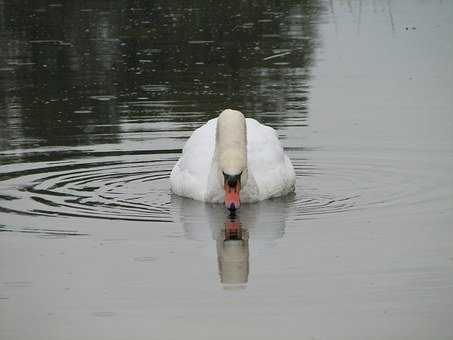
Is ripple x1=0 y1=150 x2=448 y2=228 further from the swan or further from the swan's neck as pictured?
the swan's neck

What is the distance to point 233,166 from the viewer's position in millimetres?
12352

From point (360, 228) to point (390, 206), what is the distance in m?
0.98

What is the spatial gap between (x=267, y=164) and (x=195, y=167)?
66 cm

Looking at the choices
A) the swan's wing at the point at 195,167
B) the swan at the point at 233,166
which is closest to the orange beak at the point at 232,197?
the swan at the point at 233,166

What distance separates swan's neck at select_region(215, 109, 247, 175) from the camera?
1239 centimetres

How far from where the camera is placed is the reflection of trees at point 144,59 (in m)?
18.7

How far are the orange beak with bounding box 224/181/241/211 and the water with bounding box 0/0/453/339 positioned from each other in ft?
0.39

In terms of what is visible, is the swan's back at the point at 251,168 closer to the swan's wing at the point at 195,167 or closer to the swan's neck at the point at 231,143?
the swan's wing at the point at 195,167

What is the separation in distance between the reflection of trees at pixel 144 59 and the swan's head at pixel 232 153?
3.31m

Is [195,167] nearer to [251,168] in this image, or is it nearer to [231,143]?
[251,168]

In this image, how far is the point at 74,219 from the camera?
1184cm

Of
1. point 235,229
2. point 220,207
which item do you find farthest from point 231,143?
point 235,229

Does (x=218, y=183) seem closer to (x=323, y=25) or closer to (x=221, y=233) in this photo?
(x=221, y=233)

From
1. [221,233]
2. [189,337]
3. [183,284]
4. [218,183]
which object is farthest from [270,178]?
[189,337]
